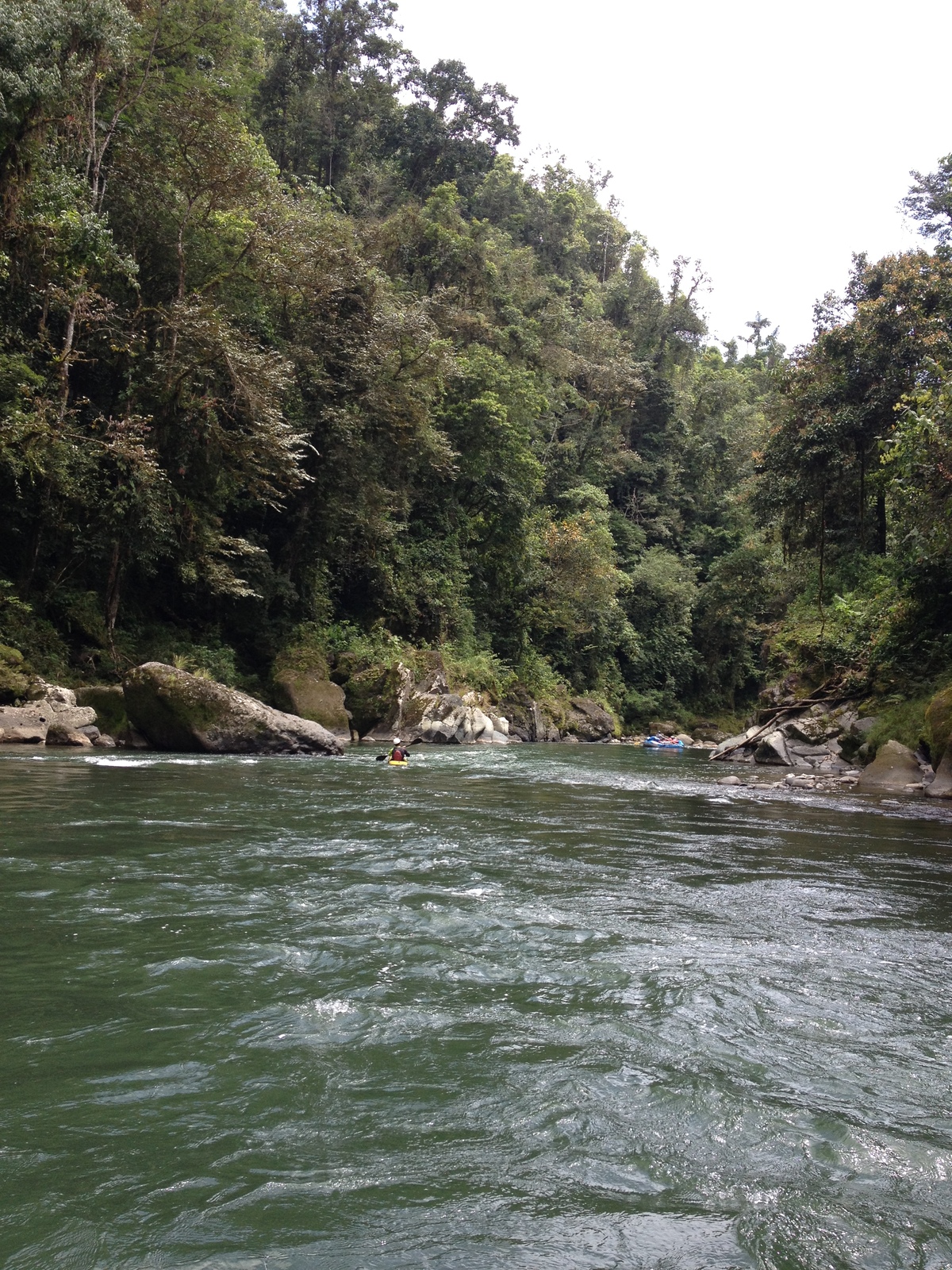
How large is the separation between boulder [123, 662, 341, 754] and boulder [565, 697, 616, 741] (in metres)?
17.7

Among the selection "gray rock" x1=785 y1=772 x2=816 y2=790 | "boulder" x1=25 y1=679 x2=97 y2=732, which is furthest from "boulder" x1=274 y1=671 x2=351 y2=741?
"gray rock" x1=785 y1=772 x2=816 y2=790

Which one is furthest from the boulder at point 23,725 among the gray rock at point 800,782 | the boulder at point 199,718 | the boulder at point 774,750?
the boulder at point 774,750

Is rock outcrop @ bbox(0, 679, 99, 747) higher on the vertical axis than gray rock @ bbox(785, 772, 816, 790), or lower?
higher

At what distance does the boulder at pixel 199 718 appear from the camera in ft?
46.0

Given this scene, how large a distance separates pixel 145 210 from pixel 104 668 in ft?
32.3

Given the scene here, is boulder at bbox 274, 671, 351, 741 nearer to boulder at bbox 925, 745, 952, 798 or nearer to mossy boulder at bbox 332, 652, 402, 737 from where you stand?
mossy boulder at bbox 332, 652, 402, 737

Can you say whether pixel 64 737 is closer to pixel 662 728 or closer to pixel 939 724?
pixel 939 724

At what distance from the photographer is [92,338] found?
1728cm

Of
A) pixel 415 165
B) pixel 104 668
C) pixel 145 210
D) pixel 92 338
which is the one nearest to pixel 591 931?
pixel 104 668

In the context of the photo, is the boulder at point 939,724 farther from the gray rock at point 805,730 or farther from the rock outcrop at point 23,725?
the rock outcrop at point 23,725

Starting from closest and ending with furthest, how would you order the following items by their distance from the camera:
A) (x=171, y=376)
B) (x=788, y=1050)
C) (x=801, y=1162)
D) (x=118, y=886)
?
1. (x=801, y=1162)
2. (x=788, y=1050)
3. (x=118, y=886)
4. (x=171, y=376)

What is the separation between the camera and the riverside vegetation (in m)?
15.6

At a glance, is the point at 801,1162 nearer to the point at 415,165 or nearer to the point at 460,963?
the point at 460,963

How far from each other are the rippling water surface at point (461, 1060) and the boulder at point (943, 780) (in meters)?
6.39
